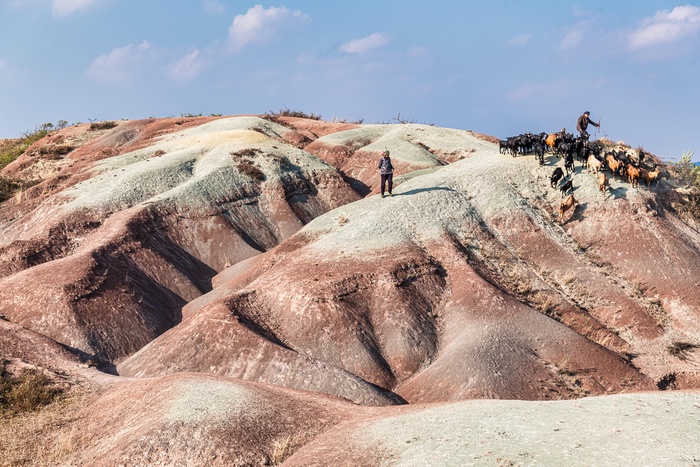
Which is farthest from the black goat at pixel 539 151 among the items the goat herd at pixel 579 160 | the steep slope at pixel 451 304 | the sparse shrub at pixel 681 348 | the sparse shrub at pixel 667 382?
the sparse shrub at pixel 667 382

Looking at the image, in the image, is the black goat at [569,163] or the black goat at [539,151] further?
the black goat at [539,151]

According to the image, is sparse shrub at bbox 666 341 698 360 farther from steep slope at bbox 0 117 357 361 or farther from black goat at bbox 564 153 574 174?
steep slope at bbox 0 117 357 361

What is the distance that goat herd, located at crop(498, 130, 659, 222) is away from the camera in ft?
112

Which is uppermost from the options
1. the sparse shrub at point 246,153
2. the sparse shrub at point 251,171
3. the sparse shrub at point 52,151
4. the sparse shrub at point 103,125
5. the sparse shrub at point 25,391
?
the sparse shrub at point 103,125

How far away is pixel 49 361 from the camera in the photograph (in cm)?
2289

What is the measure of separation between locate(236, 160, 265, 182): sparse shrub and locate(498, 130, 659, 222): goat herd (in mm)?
16133

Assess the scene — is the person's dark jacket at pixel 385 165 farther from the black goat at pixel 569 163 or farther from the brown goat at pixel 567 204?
the black goat at pixel 569 163

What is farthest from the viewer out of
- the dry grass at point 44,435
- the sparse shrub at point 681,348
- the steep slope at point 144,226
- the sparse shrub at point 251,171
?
the sparse shrub at point 251,171

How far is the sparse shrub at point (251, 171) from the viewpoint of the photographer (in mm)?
44375

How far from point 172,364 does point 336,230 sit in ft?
36.2

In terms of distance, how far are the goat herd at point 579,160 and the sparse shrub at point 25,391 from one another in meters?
24.6

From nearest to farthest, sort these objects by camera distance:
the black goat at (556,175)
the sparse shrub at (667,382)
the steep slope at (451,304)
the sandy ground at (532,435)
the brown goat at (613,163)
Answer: the sandy ground at (532,435)
the steep slope at (451,304)
the sparse shrub at (667,382)
the brown goat at (613,163)
the black goat at (556,175)

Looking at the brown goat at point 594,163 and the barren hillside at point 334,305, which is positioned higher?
the brown goat at point 594,163

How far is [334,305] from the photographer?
26.7 metres
